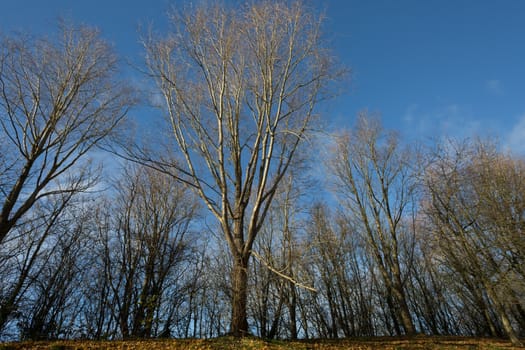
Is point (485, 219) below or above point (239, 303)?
above

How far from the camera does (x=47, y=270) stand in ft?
45.9

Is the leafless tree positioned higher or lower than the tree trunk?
higher

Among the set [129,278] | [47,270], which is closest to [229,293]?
[129,278]

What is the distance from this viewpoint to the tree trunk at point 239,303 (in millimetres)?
5711

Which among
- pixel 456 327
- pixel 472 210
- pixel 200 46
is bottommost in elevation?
pixel 456 327

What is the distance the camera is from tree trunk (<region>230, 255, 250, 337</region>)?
5711 mm

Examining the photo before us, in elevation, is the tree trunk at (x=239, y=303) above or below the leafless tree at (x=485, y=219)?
below

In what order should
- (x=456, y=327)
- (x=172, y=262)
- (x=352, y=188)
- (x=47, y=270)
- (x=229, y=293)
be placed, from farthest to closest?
(x=456, y=327) < (x=352, y=188) < (x=47, y=270) < (x=172, y=262) < (x=229, y=293)

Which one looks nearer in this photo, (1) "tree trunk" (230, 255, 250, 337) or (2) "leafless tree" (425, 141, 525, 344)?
(1) "tree trunk" (230, 255, 250, 337)

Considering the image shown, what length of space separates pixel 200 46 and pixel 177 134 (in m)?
2.42

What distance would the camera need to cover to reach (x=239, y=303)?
19.1 feet

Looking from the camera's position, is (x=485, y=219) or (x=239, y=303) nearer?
(x=239, y=303)

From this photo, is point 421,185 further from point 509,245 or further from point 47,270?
point 47,270

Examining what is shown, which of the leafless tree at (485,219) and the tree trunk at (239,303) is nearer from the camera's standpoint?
the tree trunk at (239,303)
